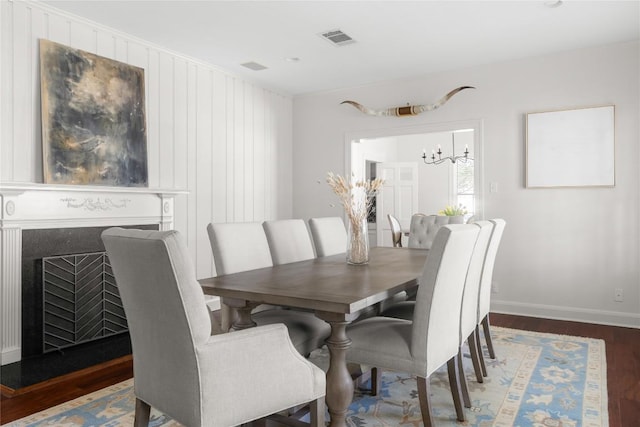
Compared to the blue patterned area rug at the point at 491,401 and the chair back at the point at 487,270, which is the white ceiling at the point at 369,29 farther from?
the blue patterned area rug at the point at 491,401

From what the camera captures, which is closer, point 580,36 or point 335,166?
point 580,36

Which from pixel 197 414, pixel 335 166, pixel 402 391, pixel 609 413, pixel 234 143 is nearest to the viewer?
pixel 197 414

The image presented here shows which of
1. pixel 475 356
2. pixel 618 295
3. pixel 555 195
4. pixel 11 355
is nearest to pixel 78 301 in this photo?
pixel 11 355

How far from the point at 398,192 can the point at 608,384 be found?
5.53 metres

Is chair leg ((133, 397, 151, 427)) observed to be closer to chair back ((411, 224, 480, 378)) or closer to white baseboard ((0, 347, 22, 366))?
chair back ((411, 224, 480, 378))

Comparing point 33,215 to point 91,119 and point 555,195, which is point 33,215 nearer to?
point 91,119

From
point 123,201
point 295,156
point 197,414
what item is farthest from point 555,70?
point 197,414

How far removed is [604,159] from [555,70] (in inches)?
38.2

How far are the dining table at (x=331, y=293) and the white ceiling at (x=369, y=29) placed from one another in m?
2.04

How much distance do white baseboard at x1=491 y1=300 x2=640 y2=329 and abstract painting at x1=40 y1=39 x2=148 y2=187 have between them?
3.75 m

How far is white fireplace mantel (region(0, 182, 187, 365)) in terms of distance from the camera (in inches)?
122

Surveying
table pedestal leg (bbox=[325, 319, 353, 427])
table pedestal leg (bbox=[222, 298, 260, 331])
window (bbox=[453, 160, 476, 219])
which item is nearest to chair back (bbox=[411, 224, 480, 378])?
table pedestal leg (bbox=[325, 319, 353, 427])

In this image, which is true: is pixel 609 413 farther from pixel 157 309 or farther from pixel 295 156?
pixel 295 156

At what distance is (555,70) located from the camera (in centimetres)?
441
